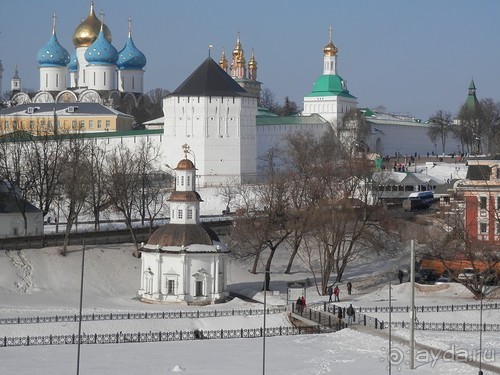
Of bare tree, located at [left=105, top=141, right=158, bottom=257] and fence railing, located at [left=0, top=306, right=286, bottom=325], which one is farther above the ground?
bare tree, located at [left=105, top=141, right=158, bottom=257]

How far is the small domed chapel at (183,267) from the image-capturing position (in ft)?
142

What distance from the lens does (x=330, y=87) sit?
105188 millimetres

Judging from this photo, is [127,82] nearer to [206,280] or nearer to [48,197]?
[48,197]

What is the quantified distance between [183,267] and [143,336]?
743 cm

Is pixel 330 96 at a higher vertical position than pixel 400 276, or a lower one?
higher

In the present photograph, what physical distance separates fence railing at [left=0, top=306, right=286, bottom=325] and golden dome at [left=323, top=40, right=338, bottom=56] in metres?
66.5

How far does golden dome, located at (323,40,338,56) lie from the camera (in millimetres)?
106062

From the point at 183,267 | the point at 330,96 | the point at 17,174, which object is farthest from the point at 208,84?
the point at 183,267

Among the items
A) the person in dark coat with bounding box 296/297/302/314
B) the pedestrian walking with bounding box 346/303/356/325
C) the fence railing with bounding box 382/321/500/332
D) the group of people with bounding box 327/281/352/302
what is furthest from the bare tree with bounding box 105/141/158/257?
the fence railing with bounding box 382/321/500/332

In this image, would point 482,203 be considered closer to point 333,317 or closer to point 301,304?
point 301,304

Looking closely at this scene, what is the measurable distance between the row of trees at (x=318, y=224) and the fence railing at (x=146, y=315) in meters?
5.54

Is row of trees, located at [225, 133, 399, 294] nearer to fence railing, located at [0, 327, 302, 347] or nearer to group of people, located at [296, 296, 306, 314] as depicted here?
group of people, located at [296, 296, 306, 314]

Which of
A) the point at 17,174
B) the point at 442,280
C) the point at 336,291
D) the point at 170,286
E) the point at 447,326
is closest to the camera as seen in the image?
the point at 447,326

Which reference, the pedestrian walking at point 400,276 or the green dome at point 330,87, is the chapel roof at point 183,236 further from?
the green dome at point 330,87
